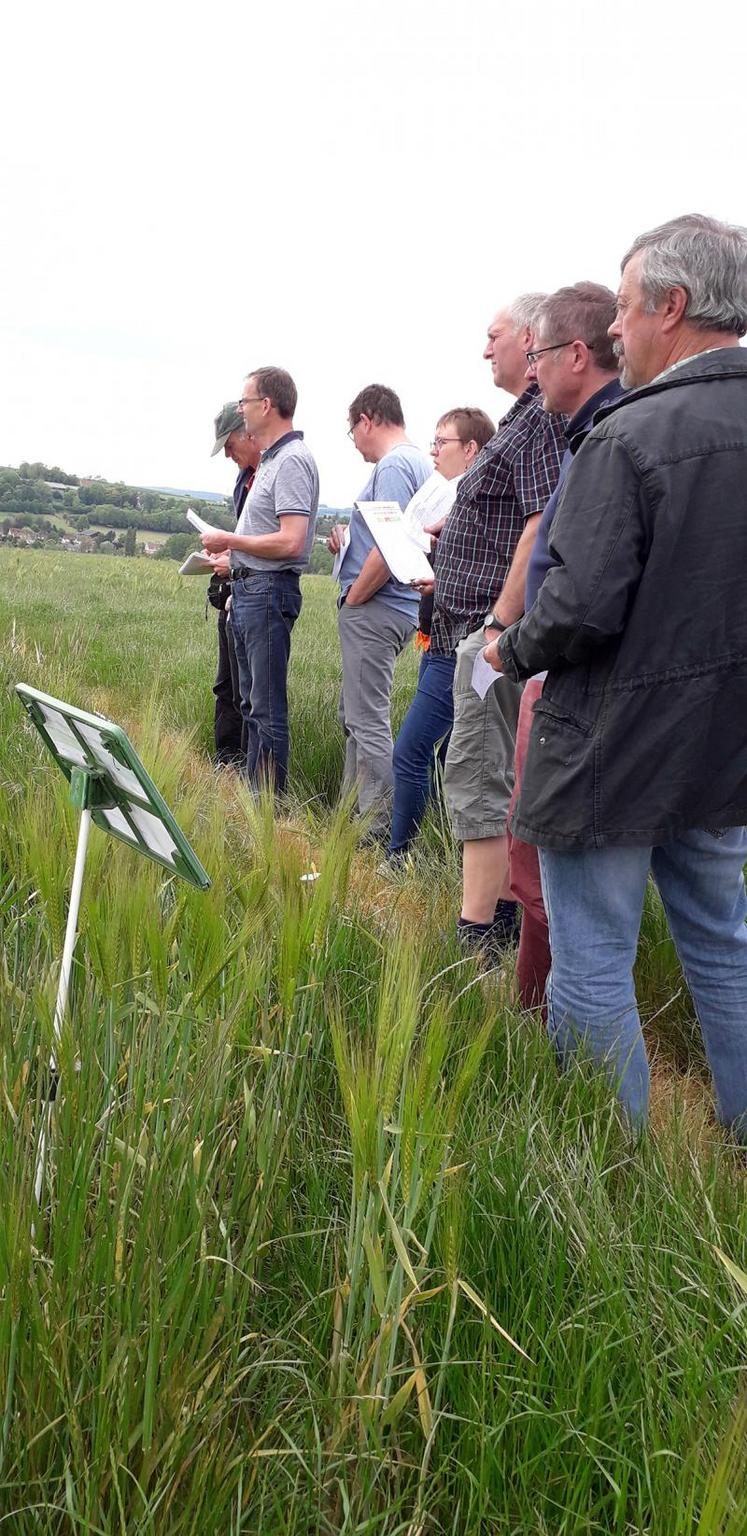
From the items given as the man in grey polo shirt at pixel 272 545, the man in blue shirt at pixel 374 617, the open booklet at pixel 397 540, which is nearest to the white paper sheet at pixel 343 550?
the man in blue shirt at pixel 374 617

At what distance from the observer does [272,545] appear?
538 centimetres

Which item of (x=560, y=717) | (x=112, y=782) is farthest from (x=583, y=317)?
(x=112, y=782)

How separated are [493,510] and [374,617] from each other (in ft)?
5.31

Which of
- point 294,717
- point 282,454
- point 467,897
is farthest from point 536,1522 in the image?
point 294,717

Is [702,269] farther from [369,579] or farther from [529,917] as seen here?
[369,579]

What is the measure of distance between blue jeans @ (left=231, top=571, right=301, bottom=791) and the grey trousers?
29 cm

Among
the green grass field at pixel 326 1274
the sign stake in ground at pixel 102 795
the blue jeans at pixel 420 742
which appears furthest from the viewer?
the blue jeans at pixel 420 742

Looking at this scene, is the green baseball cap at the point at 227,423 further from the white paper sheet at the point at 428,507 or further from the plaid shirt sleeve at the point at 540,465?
the plaid shirt sleeve at the point at 540,465

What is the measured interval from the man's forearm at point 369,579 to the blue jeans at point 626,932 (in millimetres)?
2755

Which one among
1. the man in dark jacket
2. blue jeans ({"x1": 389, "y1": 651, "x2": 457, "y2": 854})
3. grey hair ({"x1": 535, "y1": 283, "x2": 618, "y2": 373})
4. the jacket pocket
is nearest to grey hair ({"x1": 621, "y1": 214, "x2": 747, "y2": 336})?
the man in dark jacket

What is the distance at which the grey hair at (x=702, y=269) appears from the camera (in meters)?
2.32

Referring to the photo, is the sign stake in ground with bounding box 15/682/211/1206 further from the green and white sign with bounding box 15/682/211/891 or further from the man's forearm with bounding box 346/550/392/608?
the man's forearm with bounding box 346/550/392/608

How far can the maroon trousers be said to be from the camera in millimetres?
2988

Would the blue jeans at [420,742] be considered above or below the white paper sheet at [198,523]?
below
